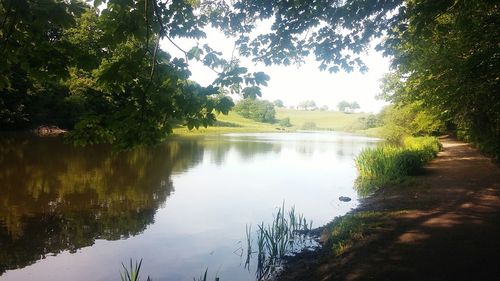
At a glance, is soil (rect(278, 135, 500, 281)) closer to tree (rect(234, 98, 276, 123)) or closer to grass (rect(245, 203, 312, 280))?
grass (rect(245, 203, 312, 280))

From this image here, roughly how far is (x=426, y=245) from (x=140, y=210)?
9835 millimetres

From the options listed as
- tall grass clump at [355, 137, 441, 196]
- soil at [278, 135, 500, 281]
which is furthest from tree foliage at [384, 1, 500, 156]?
soil at [278, 135, 500, 281]

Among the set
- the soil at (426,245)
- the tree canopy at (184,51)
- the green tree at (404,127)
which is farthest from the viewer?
the green tree at (404,127)

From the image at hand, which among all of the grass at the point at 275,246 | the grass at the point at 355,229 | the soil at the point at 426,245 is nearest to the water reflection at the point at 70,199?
the grass at the point at 275,246

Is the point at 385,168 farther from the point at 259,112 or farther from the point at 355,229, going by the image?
the point at 259,112

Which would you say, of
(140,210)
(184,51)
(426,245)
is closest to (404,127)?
(140,210)

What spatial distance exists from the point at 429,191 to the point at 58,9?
43.8 feet

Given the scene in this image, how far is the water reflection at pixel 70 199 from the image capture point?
10297mm

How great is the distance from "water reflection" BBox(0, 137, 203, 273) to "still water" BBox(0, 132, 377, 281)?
36 millimetres

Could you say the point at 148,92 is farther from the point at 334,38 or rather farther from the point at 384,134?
the point at 384,134

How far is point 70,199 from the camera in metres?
14.9

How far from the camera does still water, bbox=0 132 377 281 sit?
9000 mm

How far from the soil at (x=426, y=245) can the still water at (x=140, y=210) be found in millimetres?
1986

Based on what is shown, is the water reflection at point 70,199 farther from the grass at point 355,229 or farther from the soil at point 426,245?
the soil at point 426,245
